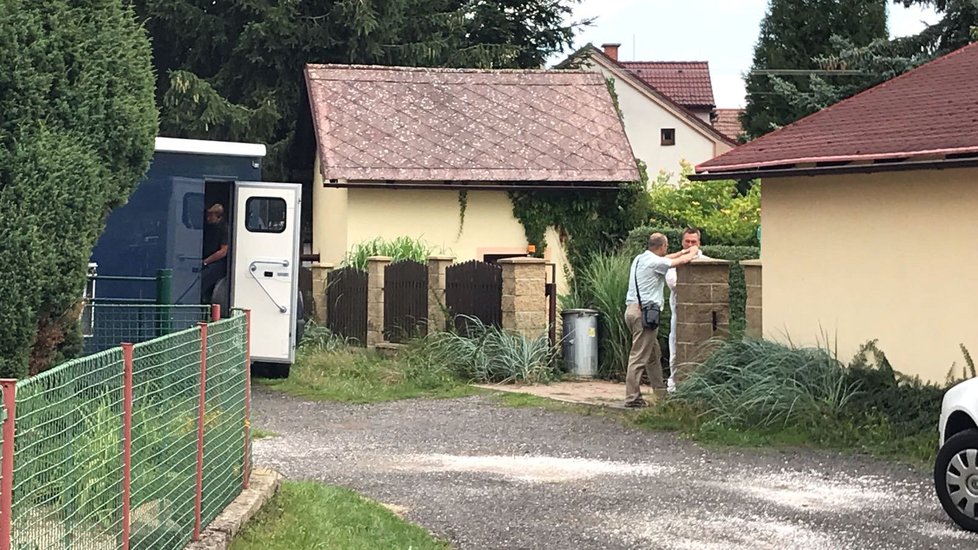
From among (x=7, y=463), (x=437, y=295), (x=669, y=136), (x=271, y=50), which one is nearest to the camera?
(x=7, y=463)

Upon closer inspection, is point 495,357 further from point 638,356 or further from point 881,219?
point 881,219

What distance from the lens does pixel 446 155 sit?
80.9 feet

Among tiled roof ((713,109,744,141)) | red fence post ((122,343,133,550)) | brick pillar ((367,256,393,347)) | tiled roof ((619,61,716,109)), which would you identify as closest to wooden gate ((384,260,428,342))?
brick pillar ((367,256,393,347))

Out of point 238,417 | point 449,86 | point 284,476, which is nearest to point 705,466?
point 284,476

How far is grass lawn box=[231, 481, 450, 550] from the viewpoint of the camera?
7516 millimetres

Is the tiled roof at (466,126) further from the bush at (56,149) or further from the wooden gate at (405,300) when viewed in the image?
the bush at (56,149)

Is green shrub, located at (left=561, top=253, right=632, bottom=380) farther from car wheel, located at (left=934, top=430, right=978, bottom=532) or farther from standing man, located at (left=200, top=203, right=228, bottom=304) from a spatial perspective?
car wheel, located at (left=934, top=430, right=978, bottom=532)

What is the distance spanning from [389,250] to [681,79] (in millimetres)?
42249

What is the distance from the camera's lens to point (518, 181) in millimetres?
24562

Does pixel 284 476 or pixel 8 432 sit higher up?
pixel 8 432

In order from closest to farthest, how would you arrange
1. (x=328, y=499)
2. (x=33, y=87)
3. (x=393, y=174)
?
(x=33, y=87), (x=328, y=499), (x=393, y=174)

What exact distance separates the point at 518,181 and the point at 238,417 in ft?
54.0

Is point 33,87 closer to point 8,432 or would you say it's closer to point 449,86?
point 8,432

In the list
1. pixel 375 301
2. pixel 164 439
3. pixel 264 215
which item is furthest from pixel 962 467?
pixel 375 301
